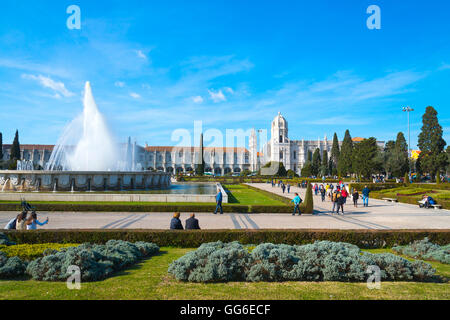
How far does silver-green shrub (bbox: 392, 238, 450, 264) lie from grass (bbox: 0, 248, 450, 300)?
1554 millimetres

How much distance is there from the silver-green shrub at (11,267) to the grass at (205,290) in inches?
9.5

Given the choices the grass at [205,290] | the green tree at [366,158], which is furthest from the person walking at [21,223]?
the green tree at [366,158]

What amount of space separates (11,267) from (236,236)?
159 inches

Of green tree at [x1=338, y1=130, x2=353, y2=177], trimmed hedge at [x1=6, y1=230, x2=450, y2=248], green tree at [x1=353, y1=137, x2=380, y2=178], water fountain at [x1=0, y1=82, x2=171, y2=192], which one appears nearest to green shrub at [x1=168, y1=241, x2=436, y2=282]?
trimmed hedge at [x1=6, y1=230, x2=450, y2=248]

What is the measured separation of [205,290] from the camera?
382 centimetres

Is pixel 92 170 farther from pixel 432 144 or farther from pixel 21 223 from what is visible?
pixel 432 144

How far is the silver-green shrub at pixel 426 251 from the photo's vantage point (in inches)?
223

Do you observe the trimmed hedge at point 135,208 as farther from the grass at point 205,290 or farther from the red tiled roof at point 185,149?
the red tiled roof at point 185,149

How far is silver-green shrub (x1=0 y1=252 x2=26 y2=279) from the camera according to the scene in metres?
4.22
